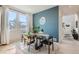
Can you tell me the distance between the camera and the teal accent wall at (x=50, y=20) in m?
1.70

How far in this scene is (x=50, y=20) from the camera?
5.78 ft

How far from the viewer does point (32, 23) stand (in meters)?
1.73

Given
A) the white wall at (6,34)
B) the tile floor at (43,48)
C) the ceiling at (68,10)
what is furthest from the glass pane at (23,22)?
the ceiling at (68,10)

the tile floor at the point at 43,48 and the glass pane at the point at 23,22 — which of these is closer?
the tile floor at the point at 43,48

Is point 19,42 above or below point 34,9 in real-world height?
below

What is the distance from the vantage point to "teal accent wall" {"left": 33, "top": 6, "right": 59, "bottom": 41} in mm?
1699

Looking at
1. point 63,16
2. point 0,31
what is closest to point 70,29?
point 63,16

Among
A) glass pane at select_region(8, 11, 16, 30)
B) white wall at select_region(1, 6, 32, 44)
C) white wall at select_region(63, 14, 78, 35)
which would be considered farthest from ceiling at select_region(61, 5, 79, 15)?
glass pane at select_region(8, 11, 16, 30)

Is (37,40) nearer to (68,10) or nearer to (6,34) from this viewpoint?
(6,34)

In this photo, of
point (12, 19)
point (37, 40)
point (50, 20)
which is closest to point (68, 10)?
point (50, 20)

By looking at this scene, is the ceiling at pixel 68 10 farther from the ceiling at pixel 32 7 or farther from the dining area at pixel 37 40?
the dining area at pixel 37 40
